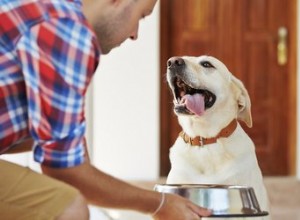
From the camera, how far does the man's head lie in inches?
75.0

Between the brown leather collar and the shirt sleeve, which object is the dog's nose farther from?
the shirt sleeve

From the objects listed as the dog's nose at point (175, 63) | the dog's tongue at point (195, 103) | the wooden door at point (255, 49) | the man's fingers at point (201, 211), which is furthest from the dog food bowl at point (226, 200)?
the wooden door at point (255, 49)

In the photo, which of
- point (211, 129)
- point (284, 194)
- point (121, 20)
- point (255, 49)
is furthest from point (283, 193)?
point (121, 20)

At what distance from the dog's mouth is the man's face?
3.55 ft

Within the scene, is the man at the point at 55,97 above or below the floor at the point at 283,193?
above

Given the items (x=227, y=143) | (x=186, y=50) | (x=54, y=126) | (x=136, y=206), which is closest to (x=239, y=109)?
(x=227, y=143)

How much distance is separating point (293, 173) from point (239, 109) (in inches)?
120

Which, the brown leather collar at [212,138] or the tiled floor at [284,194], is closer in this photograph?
the brown leather collar at [212,138]

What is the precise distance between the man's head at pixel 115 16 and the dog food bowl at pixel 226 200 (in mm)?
534

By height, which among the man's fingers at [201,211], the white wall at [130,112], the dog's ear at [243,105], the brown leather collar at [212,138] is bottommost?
the white wall at [130,112]

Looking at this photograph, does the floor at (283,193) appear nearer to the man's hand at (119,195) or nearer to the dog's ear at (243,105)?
the dog's ear at (243,105)

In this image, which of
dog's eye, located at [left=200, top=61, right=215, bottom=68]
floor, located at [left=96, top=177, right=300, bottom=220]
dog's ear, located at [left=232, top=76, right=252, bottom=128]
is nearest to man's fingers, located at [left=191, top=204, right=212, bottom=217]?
dog's ear, located at [left=232, top=76, right=252, bottom=128]

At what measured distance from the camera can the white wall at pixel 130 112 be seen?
5.74 meters

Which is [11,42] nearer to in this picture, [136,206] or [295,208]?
[136,206]
